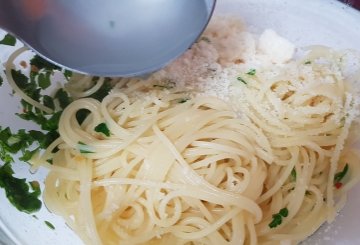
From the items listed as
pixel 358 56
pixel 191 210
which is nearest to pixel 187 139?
pixel 191 210

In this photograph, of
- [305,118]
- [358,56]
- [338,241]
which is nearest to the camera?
[338,241]

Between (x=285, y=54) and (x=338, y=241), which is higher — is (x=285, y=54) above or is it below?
above

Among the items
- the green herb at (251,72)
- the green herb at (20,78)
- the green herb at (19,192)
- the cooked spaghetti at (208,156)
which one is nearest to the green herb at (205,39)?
the cooked spaghetti at (208,156)

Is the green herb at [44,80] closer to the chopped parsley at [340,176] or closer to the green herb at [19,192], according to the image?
the green herb at [19,192]

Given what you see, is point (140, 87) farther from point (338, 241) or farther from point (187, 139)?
point (338, 241)

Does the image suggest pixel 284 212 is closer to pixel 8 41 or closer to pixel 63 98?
pixel 63 98

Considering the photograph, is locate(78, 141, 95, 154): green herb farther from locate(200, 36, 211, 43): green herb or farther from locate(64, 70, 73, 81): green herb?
locate(200, 36, 211, 43): green herb

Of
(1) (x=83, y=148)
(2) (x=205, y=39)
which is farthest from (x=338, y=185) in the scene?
(1) (x=83, y=148)

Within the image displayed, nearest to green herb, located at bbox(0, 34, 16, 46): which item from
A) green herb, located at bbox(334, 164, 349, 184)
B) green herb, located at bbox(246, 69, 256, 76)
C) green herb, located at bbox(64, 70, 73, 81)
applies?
green herb, located at bbox(64, 70, 73, 81)
